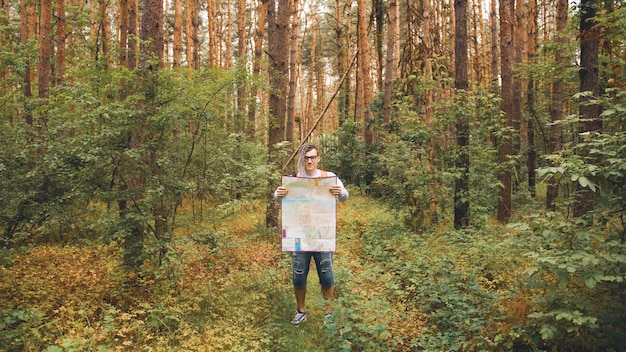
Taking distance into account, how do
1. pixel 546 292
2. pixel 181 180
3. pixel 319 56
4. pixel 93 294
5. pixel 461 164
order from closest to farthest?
pixel 546 292 < pixel 93 294 < pixel 181 180 < pixel 461 164 < pixel 319 56

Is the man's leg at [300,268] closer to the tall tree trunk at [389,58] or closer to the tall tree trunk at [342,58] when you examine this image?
the tall tree trunk at [389,58]

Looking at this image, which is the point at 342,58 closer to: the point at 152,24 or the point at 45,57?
the point at 45,57

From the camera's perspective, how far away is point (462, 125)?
847 centimetres

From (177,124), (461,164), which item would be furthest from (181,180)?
(461,164)

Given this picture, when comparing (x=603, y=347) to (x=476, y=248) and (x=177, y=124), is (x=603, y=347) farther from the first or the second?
(x=177, y=124)

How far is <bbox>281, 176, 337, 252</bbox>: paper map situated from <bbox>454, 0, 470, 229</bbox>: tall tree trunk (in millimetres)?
4707

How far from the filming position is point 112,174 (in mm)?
5406

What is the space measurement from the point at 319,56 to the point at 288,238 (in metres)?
32.1

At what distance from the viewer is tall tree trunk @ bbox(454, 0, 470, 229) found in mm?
8359

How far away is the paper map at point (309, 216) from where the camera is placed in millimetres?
4441

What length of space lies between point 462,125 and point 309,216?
5333 millimetres

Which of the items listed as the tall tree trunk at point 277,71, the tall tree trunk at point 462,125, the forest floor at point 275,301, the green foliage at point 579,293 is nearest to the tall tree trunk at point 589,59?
the tall tree trunk at point 462,125

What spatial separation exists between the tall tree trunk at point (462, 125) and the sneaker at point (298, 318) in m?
4.84

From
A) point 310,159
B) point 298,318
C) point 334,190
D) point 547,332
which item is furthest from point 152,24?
point 547,332
